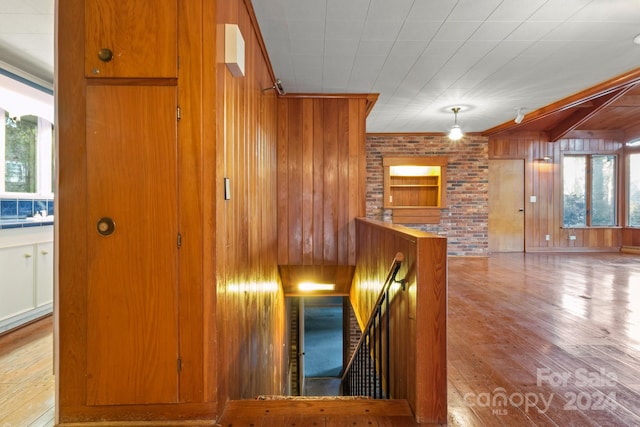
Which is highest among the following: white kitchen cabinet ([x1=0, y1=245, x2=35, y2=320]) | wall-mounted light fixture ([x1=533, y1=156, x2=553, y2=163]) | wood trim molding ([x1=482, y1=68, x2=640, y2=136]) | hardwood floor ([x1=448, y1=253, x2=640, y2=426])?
wood trim molding ([x1=482, y1=68, x2=640, y2=136])

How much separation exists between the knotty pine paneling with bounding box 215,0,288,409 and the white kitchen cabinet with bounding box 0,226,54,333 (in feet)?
7.13

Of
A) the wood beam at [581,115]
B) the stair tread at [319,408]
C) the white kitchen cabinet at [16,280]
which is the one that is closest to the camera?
the stair tread at [319,408]

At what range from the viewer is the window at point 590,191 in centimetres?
717

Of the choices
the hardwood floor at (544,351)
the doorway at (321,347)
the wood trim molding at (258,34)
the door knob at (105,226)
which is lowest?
the doorway at (321,347)

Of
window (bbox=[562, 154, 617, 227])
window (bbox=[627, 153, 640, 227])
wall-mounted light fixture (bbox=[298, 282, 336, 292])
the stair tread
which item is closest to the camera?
the stair tread

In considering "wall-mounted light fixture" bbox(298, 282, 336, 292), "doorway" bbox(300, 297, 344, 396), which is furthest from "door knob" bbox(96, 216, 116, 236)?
"doorway" bbox(300, 297, 344, 396)

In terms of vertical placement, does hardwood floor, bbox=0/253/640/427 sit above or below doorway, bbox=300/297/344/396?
above

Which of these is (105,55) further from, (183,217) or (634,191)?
(634,191)

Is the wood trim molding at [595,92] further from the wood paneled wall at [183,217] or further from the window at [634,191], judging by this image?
the wood paneled wall at [183,217]

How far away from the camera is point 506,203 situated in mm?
7078

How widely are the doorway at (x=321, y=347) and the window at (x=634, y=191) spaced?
23.0 ft

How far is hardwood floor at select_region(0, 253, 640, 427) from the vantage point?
1664 mm

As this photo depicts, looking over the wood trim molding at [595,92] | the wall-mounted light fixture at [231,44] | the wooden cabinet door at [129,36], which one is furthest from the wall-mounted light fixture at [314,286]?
the wood trim molding at [595,92]

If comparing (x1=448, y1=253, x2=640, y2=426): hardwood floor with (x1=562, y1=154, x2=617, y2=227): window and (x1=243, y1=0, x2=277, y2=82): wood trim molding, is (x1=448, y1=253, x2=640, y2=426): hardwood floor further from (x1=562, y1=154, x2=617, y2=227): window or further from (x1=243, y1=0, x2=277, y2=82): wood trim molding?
(x1=562, y1=154, x2=617, y2=227): window
